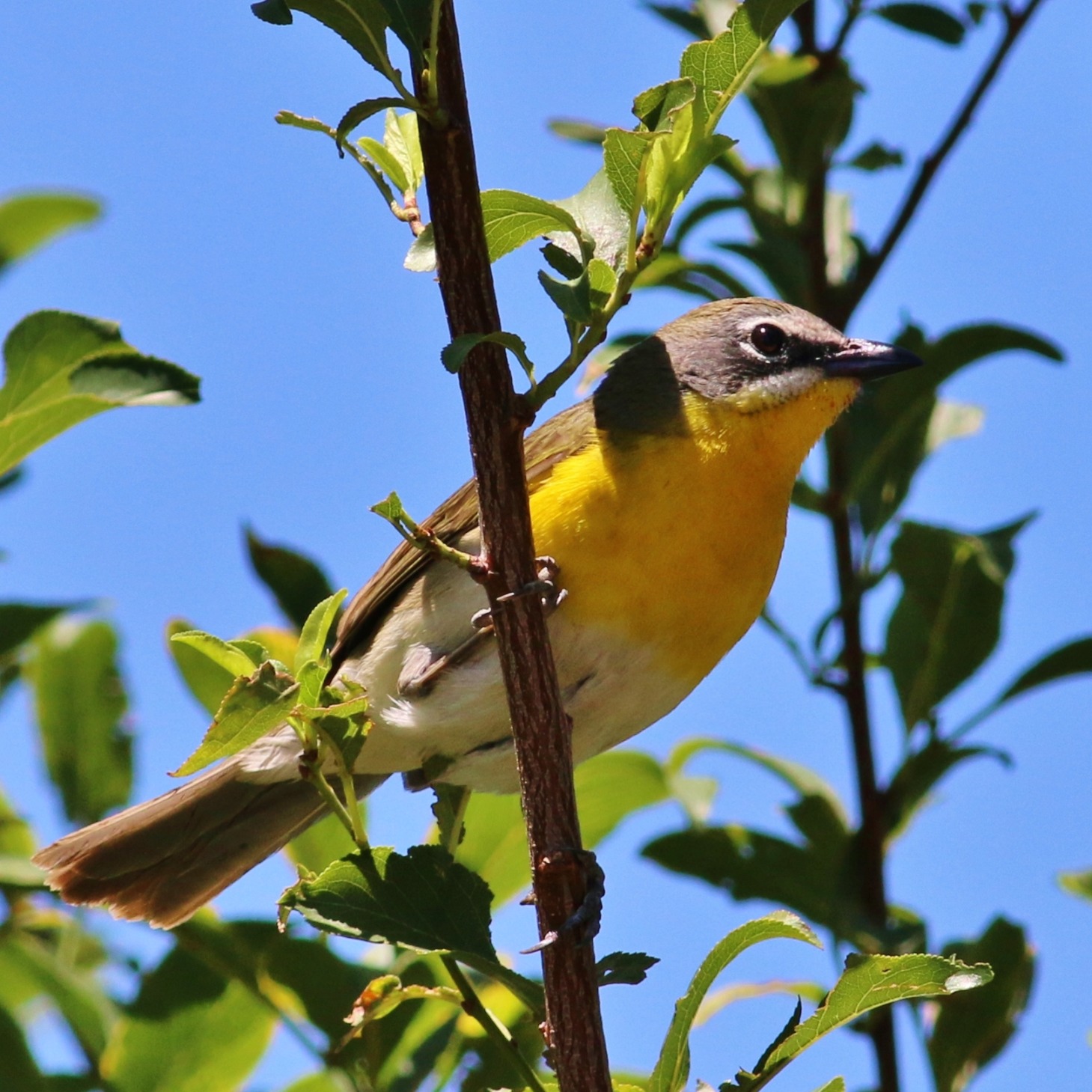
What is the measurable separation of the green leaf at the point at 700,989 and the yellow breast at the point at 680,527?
127cm

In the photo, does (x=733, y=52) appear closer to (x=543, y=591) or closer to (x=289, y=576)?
(x=543, y=591)

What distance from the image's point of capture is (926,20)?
4.81 m

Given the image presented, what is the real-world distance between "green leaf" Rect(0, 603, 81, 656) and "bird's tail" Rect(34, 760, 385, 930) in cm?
72

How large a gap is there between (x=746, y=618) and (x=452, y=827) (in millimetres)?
1199

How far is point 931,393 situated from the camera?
4785 millimetres

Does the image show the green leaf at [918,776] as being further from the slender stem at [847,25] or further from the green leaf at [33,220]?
the green leaf at [33,220]

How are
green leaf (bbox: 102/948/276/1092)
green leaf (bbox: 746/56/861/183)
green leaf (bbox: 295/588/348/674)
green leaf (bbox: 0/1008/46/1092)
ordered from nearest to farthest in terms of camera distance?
green leaf (bbox: 295/588/348/674) → green leaf (bbox: 0/1008/46/1092) → green leaf (bbox: 102/948/276/1092) → green leaf (bbox: 746/56/861/183)

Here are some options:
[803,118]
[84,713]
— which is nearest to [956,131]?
[803,118]

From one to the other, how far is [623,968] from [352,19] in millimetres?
1708

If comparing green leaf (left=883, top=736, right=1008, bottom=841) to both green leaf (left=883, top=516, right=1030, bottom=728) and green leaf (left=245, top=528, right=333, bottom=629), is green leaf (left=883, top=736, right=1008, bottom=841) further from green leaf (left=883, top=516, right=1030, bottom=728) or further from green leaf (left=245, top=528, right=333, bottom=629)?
green leaf (left=245, top=528, right=333, bottom=629)

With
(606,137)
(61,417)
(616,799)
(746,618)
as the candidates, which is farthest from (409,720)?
(606,137)

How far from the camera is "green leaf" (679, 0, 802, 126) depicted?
2385 millimetres

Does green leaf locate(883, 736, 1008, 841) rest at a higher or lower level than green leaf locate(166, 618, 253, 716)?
lower

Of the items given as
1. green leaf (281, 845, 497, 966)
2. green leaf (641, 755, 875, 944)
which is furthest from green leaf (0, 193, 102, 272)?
green leaf (281, 845, 497, 966)
